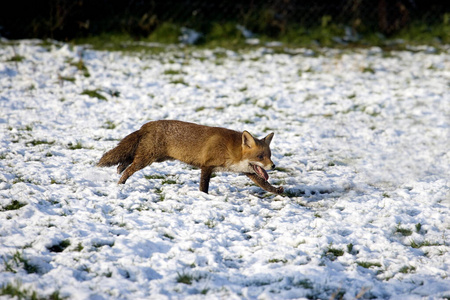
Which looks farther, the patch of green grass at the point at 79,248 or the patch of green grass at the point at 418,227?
the patch of green grass at the point at 418,227

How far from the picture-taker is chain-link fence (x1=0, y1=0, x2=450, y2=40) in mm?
15258

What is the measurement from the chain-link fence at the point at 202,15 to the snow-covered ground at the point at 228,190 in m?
2.67

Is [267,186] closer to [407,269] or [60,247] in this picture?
[407,269]

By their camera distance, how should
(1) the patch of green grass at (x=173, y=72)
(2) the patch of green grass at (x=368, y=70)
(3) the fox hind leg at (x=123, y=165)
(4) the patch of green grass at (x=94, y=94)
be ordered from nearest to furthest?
(3) the fox hind leg at (x=123, y=165) < (4) the patch of green grass at (x=94, y=94) < (1) the patch of green grass at (x=173, y=72) < (2) the patch of green grass at (x=368, y=70)

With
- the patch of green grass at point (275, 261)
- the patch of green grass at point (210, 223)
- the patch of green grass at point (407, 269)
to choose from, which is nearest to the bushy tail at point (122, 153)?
the patch of green grass at point (210, 223)

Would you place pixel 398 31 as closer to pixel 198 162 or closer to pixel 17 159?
pixel 198 162

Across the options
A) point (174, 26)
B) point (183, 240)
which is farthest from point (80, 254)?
point (174, 26)

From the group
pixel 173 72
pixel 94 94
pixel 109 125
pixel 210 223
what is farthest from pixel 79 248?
pixel 173 72

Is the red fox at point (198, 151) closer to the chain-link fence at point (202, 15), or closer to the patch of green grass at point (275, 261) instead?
the patch of green grass at point (275, 261)

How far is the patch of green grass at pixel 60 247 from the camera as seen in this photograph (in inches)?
165

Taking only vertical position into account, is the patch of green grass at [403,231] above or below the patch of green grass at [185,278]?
below

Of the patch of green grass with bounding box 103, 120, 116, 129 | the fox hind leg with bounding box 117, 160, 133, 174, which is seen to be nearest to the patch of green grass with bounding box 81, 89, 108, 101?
the patch of green grass with bounding box 103, 120, 116, 129

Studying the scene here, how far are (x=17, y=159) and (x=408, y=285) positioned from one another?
6005 millimetres

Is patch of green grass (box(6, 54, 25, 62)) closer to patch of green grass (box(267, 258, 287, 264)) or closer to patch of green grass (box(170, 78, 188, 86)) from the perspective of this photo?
→ patch of green grass (box(170, 78, 188, 86))
